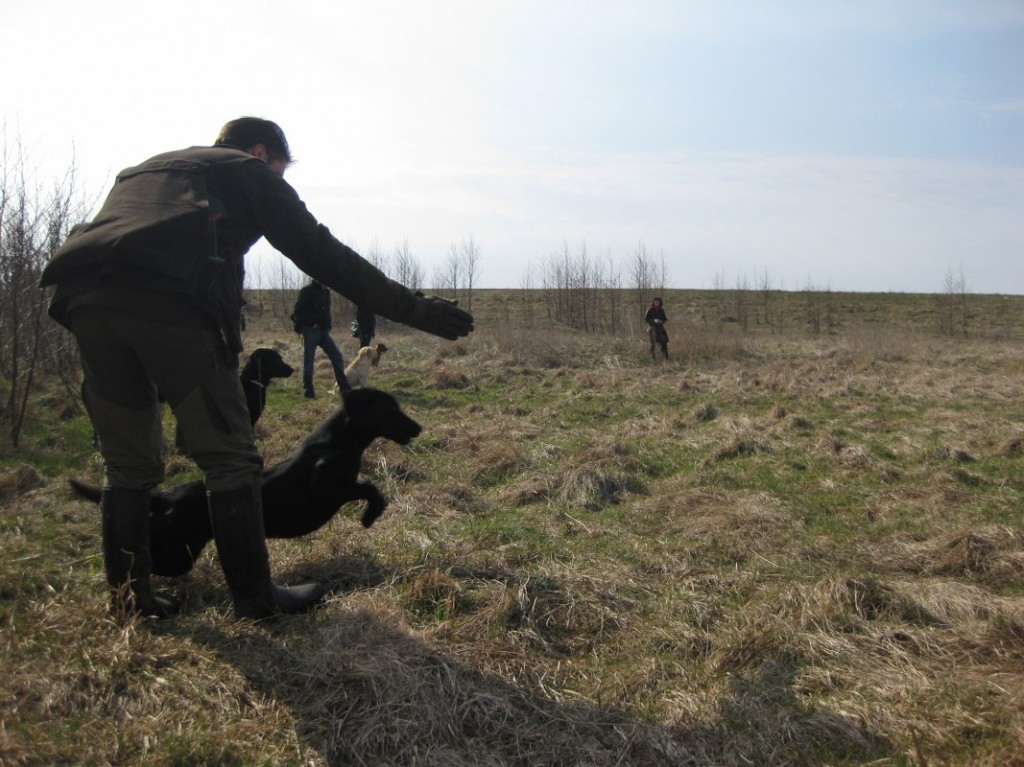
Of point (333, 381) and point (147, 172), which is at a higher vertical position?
point (147, 172)

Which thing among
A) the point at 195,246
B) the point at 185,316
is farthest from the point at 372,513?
the point at 195,246

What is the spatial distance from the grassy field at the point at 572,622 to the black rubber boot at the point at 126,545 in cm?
10

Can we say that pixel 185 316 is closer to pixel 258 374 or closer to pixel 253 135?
pixel 253 135

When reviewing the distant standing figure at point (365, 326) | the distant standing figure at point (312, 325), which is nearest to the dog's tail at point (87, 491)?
the distant standing figure at point (312, 325)

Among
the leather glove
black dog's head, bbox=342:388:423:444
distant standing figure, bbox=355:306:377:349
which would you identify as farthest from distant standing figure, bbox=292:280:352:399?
the leather glove

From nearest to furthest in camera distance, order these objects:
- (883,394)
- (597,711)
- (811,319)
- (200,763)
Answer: (200,763)
(597,711)
(883,394)
(811,319)

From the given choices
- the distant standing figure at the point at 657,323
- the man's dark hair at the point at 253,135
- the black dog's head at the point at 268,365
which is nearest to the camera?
the man's dark hair at the point at 253,135

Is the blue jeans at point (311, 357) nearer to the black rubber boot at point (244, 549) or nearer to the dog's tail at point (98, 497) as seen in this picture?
the dog's tail at point (98, 497)

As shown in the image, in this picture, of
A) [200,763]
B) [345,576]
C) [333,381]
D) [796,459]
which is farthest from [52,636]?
[333,381]

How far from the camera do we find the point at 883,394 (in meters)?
11.5

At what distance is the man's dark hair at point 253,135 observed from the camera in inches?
120

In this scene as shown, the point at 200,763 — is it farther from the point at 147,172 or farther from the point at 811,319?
the point at 811,319

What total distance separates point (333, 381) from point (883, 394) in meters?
8.44

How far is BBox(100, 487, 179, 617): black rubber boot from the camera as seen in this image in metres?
2.83
